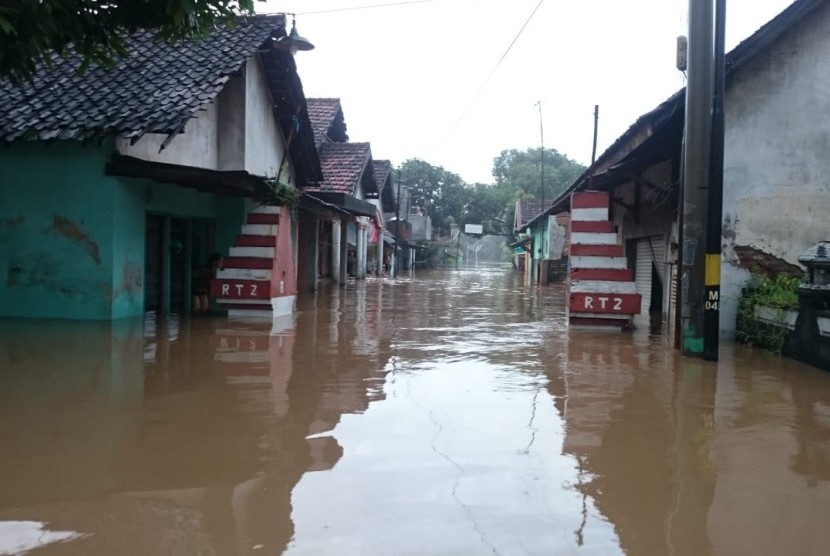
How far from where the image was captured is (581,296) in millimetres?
12258

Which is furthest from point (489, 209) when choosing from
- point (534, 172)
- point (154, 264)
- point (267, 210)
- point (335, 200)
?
point (267, 210)

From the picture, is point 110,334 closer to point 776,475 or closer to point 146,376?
point 146,376

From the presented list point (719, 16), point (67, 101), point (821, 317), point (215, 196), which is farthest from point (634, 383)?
point (215, 196)

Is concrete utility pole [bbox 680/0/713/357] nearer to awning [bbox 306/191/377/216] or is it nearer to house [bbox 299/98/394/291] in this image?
house [bbox 299/98/394/291]

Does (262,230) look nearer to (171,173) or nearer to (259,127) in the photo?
(171,173)

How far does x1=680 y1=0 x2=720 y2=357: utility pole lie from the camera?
8.90m

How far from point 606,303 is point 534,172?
2372 inches

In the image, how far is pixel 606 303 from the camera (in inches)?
479

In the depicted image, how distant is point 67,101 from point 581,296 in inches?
354

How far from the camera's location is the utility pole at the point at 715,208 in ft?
29.1

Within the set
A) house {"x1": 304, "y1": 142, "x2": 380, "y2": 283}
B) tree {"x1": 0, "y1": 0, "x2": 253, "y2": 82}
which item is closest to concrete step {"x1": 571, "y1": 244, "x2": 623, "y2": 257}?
tree {"x1": 0, "y1": 0, "x2": 253, "y2": 82}

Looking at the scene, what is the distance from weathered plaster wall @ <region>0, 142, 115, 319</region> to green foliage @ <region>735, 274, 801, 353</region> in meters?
9.83

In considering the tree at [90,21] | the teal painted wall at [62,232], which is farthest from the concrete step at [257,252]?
the tree at [90,21]

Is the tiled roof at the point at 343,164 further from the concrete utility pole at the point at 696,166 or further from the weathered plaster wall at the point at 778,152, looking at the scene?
the concrete utility pole at the point at 696,166
